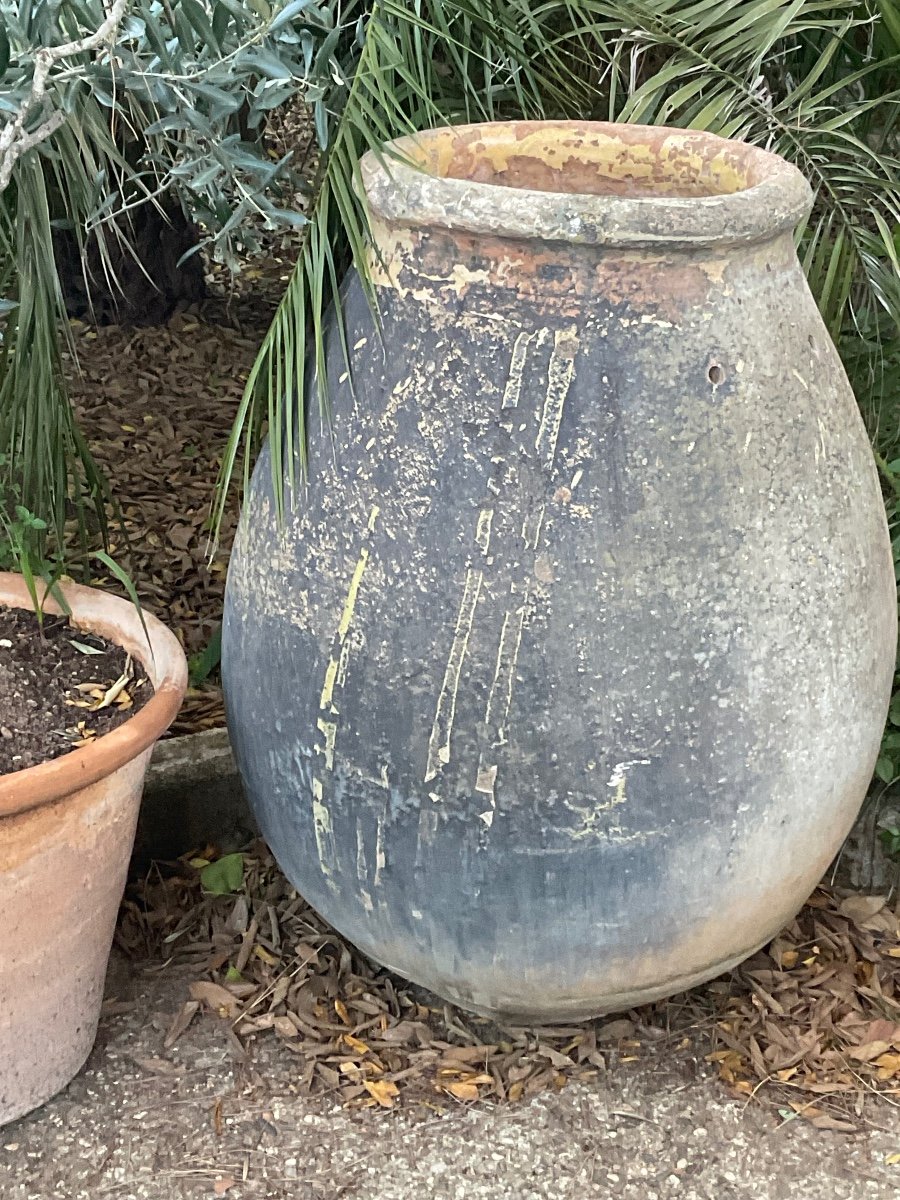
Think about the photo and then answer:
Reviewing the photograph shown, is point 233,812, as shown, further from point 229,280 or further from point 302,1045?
point 229,280

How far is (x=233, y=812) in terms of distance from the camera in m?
2.10

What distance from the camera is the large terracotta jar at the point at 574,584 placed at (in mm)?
1283

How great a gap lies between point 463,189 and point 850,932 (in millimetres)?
1273

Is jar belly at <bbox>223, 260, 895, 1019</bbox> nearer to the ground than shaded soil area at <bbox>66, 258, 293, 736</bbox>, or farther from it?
farther from it

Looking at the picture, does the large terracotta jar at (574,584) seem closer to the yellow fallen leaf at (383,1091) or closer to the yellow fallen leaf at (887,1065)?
the yellow fallen leaf at (383,1091)

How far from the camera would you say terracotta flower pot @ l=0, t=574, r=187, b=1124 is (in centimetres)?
143

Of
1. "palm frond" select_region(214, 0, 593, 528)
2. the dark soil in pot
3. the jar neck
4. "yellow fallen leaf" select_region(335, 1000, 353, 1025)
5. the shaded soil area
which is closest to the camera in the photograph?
the jar neck

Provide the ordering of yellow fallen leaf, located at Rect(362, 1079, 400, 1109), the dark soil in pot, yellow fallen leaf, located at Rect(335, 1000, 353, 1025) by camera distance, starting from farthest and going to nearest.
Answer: yellow fallen leaf, located at Rect(335, 1000, 353, 1025) < yellow fallen leaf, located at Rect(362, 1079, 400, 1109) < the dark soil in pot

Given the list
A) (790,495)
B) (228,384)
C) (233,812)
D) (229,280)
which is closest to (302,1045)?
(233,812)

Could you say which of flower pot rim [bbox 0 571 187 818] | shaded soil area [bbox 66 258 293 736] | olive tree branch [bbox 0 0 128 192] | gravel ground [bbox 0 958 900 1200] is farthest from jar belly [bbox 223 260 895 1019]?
shaded soil area [bbox 66 258 293 736]

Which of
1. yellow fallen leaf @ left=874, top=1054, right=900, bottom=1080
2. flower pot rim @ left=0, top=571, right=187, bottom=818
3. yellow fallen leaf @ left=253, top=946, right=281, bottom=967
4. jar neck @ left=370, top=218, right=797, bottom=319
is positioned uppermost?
jar neck @ left=370, top=218, right=797, bottom=319

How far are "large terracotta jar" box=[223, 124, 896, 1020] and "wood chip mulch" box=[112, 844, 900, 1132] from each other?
0.85 ft

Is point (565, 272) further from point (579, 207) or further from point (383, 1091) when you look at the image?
point (383, 1091)

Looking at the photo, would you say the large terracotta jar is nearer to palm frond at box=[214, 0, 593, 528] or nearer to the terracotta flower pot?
palm frond at box=[214, 0, 593, 528]
